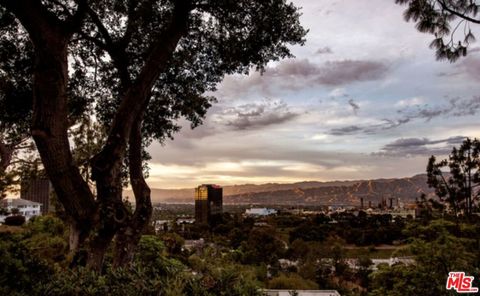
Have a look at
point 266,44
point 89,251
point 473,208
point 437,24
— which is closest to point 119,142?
point 89,251

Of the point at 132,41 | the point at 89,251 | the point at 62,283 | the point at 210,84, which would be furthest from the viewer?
the point at 210,84

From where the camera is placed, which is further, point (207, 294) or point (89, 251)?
point (89, 251)

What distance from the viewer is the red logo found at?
6079mm

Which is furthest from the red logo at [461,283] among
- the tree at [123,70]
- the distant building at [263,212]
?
the distant building at [263,212]

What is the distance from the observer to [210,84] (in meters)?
7.62

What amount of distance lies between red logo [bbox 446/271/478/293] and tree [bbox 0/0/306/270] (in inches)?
188

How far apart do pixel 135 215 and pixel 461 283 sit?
211 inches

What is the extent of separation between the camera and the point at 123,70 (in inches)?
246

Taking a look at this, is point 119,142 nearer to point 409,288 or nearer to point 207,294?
point 207,294

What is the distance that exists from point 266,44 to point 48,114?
3.61 m

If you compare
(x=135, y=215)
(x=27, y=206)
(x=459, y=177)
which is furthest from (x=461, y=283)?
(x=27, y=206)

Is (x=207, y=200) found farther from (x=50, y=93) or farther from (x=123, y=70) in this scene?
(x=50, y=93)

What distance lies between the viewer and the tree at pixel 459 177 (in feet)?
44.4

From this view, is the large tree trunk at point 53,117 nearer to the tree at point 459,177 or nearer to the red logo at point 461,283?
the red logo at point 461,283
